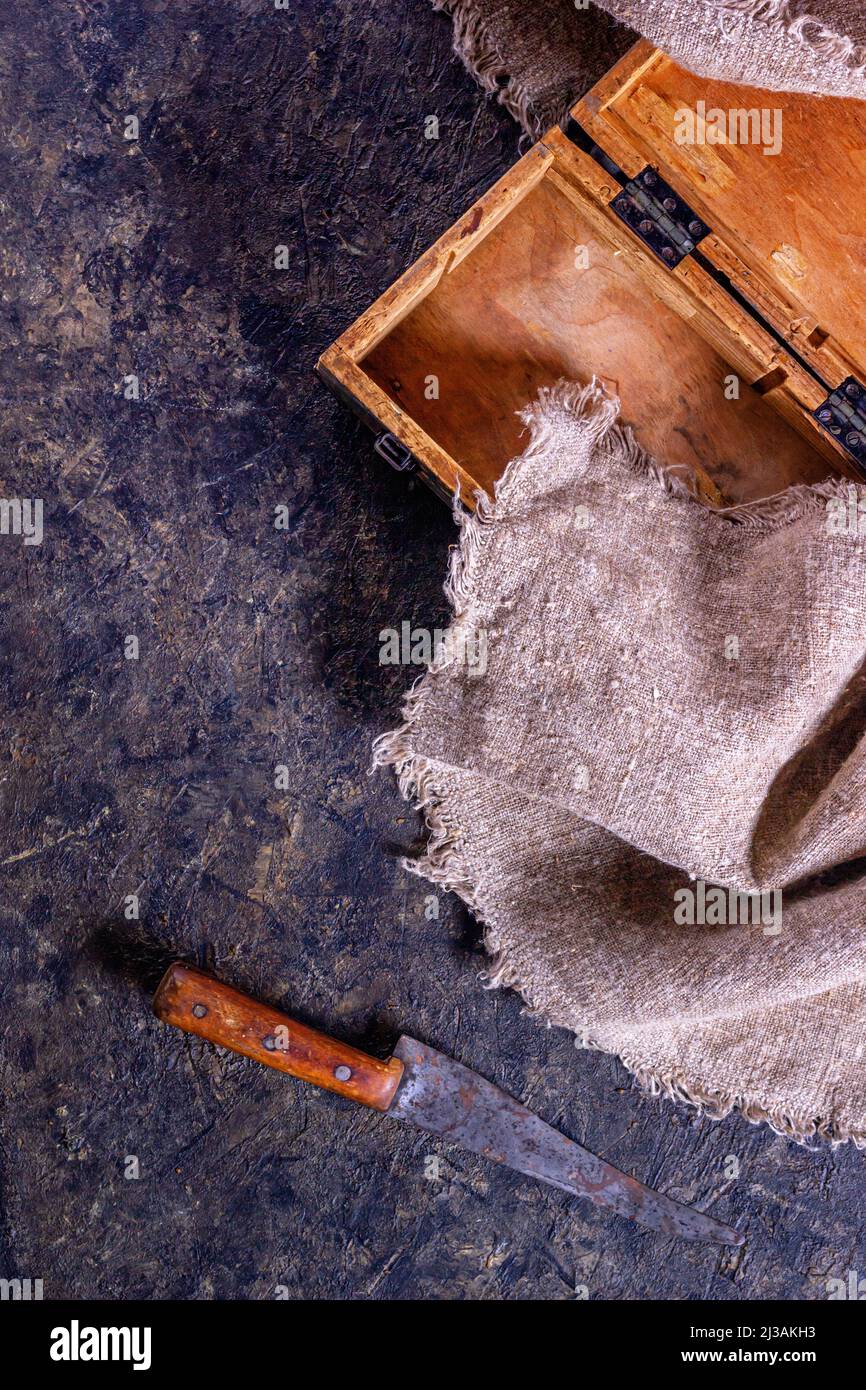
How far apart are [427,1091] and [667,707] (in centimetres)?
64

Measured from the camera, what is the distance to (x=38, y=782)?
1.31m

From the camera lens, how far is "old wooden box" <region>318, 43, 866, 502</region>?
107cm

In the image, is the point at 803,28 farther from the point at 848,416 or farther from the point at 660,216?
the point at 848,416

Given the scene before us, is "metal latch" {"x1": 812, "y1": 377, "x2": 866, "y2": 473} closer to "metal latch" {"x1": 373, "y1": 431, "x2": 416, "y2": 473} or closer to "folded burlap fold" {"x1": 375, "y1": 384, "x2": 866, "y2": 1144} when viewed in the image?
"folded burlap fold" {"x1": 375, "y1": 384, "x2": 866, "y2": 1144}

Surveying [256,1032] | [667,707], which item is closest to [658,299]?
[667,707]

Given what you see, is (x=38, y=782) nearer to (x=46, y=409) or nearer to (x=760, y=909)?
(x=46, y=409)

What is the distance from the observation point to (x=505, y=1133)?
1357 mm

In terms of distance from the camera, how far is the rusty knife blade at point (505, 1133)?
1.34 metres

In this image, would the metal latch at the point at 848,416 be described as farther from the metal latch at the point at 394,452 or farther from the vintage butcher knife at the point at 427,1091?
the vintage butcher knife at the point at 427,1091

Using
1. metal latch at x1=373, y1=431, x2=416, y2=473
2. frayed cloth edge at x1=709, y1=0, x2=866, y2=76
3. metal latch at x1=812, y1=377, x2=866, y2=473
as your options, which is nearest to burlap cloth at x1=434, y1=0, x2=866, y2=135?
frayed cloth edge at x1=709, y1=0, x2=866, y2=76

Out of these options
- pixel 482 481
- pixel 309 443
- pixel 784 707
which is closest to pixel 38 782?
pixel 309 443

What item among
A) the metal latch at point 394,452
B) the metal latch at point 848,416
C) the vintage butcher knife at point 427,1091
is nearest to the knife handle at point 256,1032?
the vintage butcher knife at point 427,1091

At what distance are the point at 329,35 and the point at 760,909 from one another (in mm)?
1269

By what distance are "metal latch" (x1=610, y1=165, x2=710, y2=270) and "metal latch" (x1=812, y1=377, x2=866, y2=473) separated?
24 cm
